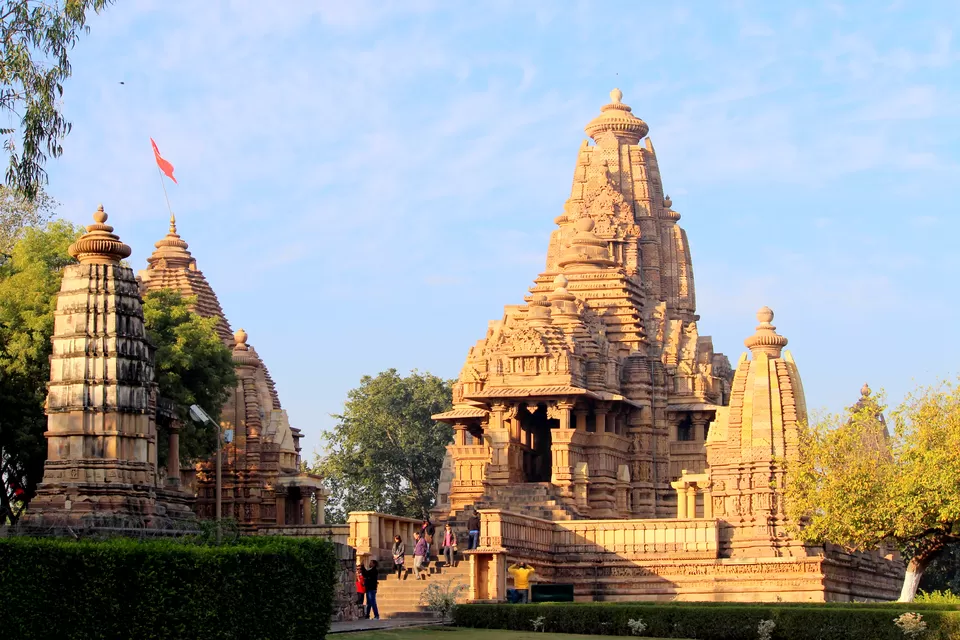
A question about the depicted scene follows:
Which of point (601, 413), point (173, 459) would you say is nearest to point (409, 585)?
point (173, 459)

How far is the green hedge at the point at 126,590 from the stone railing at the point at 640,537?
21.5 m

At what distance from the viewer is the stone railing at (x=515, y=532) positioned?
39.2 metres

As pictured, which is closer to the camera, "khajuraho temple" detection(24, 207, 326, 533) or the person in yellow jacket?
"khajuraho temple" detection(24, 207, 326, 533)

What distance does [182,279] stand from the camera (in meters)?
55.6

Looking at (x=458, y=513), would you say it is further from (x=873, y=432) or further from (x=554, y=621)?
(x=554, y=621)

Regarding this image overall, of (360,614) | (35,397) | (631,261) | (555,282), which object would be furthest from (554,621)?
(631,261)

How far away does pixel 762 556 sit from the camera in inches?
1629

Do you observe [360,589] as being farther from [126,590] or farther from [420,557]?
[126,590]

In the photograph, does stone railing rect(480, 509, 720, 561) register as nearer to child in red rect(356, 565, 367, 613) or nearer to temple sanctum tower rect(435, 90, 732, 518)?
temple sanctum tower rect(435, 90, 732, 518)

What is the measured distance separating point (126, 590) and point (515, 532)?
20279mm

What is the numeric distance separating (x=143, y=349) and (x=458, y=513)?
20907 mm

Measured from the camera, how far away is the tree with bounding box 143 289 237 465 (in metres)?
43.3

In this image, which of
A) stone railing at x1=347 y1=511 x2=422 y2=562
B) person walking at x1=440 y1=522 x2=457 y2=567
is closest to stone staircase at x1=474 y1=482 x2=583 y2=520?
person walking at x1=440 y1=522 x2=457 y2=567

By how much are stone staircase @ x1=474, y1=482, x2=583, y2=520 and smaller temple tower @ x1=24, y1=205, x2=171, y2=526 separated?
1981 cm
